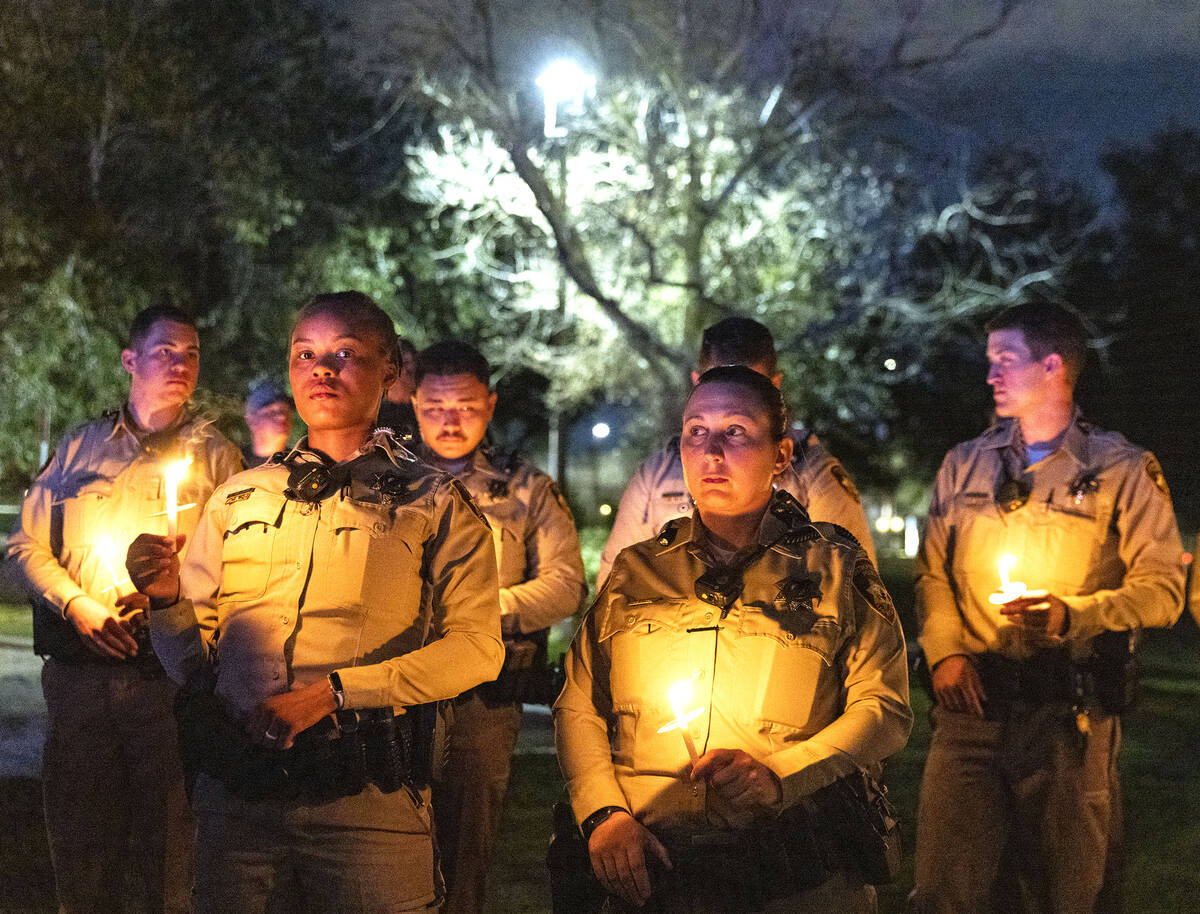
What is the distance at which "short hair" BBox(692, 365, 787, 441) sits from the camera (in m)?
3.52

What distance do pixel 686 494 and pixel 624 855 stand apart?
210cm

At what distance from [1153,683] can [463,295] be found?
1307cm

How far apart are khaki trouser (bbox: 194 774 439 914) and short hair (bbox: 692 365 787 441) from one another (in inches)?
56.7

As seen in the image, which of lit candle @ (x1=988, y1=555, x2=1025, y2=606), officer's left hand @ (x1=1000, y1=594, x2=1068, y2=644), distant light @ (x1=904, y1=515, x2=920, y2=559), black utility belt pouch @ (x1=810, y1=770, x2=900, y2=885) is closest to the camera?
black utility belt pouch @ (x1=810, y1=770, x2=900, y2=885)

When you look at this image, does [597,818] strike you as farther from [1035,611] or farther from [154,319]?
[154,319]

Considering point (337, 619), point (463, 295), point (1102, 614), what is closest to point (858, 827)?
point (337, 619)

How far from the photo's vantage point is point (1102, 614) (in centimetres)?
479

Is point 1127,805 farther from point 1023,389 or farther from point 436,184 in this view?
point 436,184

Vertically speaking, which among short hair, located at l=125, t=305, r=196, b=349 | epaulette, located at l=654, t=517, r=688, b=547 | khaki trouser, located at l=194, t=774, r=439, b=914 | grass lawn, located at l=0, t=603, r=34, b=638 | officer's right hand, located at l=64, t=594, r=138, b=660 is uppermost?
short hair, located at l=125, t=305, r=196, b=349

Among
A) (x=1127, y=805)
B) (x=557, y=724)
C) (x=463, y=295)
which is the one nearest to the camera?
(x=557, y=724)

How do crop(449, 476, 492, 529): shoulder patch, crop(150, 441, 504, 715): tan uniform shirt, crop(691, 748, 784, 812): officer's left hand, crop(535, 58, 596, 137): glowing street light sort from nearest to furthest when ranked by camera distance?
1. crop(691, 748, 784, 812): officer's left hand
2. crop(150, 441, 504, 715): tan uniform shirt
3. crop(449, 476, 492, 529): shoulder patch
4. crop(535, 58, 596, 137): glowing street light

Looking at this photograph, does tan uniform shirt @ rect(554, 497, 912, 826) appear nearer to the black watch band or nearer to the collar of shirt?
the black watch band

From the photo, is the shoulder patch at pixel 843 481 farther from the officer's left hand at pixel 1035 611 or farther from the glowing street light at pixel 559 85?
the glowing street light at pixel 559 85

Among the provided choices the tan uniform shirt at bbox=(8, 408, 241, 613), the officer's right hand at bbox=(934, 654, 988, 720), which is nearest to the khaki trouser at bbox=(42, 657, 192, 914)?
the tan uniform shirt at bbox=(8, 408, 241, 613)
